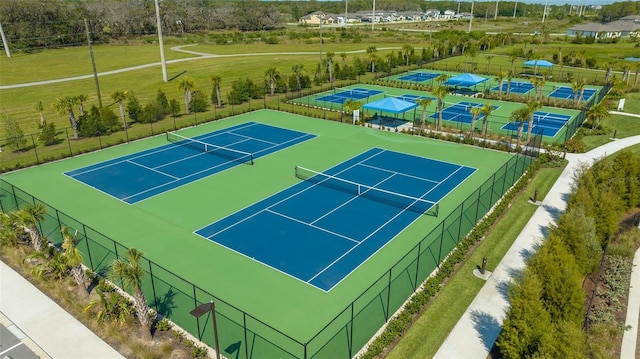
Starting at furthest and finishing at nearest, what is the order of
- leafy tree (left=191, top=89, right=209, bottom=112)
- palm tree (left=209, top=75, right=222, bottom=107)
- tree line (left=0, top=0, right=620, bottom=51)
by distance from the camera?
tree line (left=0, top=0, right=620, bottom=51) < palm tree (left=209, top=75, right=222, bottom=107) < leafy tree (left=191, top=89, right=209, bottom=112)

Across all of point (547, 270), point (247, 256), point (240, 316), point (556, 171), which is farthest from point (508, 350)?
point (556, 171)

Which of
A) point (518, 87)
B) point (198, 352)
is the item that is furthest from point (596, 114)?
point (198, 352)

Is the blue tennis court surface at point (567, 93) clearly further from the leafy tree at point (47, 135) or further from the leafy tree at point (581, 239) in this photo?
the leafy tree at point (47, 135)

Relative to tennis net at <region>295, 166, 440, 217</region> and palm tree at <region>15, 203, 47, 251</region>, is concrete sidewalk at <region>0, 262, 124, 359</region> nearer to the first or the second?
palm tree at <region>15, 203, 47, 251</region>

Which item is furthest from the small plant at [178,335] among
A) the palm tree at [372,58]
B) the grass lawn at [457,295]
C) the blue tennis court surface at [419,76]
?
the palm tree at [372,58]

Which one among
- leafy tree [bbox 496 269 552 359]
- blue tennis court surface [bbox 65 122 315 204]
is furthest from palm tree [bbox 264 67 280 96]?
leafy tree [bbox 496 269 552 359]
